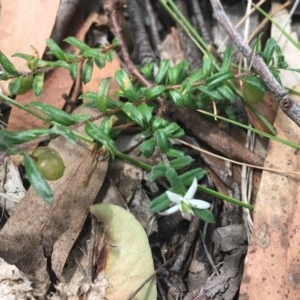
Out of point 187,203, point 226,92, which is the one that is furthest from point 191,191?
point 226,92

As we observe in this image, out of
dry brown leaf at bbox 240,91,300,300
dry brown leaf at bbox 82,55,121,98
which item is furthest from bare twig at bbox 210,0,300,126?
dry brown leaf at bbox 82,55,121,98

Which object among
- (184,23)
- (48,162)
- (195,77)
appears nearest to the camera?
(48,162)

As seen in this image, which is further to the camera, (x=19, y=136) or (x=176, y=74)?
(x=176, y=74)

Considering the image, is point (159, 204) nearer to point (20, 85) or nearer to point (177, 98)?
point (177, 98)

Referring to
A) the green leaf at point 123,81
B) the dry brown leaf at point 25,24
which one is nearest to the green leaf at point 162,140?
the green leaf at point 123,81

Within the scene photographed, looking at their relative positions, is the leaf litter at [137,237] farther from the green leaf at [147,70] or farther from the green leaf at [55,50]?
the green leaf at [147,70]

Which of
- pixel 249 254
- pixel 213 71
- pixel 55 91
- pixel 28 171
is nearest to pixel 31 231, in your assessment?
pixel 28 171

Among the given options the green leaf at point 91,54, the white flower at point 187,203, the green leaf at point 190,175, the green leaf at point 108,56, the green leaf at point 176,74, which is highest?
the green leaf at point 91,54

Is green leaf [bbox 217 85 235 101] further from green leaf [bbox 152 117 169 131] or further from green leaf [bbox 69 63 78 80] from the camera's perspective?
green leaf [bbox 69 63 78 80]
